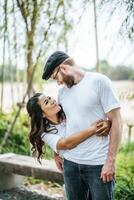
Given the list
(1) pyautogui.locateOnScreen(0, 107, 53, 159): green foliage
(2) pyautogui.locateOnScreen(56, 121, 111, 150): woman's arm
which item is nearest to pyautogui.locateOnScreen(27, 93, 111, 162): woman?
(2) pyautogui.locateOnScreen(56, 121, 111, 150): woman's arm

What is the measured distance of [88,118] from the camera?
8.13ft

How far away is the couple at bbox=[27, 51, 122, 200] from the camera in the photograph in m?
2.42

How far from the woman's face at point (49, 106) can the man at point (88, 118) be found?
0.20 ft

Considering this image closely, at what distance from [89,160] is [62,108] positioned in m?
0.34

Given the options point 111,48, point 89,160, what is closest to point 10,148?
point 111,48

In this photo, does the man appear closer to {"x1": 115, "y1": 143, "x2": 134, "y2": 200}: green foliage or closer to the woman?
the woman

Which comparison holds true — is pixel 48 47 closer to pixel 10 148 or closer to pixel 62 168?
pixel 10 148

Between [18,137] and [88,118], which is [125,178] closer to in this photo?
[88,118]

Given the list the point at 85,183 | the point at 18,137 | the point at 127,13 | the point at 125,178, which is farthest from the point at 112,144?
the point at 18,137

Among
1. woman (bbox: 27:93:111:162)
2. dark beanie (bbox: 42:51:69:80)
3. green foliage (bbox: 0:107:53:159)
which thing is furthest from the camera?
green foliage (bbox: 0:107:53:159)

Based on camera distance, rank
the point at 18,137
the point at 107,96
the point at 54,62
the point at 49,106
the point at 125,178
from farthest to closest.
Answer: the point at 18,137, the point at 125,178, the point at 49,106, the point at 54,62, the point at 107,96

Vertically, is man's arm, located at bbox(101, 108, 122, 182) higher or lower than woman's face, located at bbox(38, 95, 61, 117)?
lower

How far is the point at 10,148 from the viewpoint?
21.0ft

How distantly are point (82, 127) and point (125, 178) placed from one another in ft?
6.06
